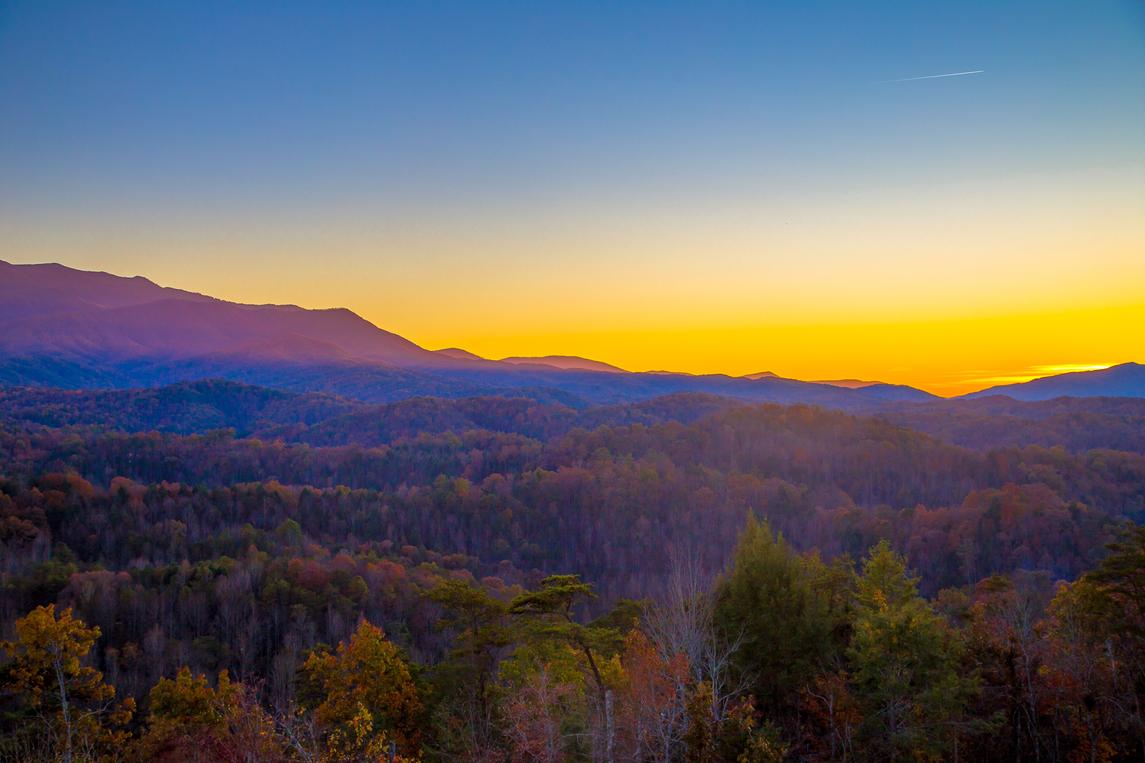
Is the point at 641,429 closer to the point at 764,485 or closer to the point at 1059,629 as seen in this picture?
the point at 764,485

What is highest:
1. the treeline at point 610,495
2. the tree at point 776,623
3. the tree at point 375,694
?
the tree at point 776,623

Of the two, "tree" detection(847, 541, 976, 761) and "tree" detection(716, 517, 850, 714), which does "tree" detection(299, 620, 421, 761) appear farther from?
"tree" detection(847, 541, 976, 761)

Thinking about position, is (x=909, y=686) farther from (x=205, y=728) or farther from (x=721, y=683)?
(x=205, y=728)

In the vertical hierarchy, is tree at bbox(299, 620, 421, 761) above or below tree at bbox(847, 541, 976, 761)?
below

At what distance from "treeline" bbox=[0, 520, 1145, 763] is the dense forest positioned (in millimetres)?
133

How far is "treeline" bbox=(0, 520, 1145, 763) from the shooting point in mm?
16469

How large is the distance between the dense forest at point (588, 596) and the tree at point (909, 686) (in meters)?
0.10

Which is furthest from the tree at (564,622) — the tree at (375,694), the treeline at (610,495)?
the treeline at (610,495)

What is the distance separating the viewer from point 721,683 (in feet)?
53.7

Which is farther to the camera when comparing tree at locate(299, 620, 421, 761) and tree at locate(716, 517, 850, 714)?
tree at locate(716, 517, 850, 714)

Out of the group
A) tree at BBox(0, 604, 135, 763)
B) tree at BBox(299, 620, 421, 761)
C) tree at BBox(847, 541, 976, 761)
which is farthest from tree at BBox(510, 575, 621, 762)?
tree at BBox(0, 604, 135, 763)

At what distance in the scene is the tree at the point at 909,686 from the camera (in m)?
17.5

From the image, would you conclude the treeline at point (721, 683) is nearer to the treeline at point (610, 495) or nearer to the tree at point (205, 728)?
the tree at point (205, 728)

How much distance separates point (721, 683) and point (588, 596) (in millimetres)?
4768
